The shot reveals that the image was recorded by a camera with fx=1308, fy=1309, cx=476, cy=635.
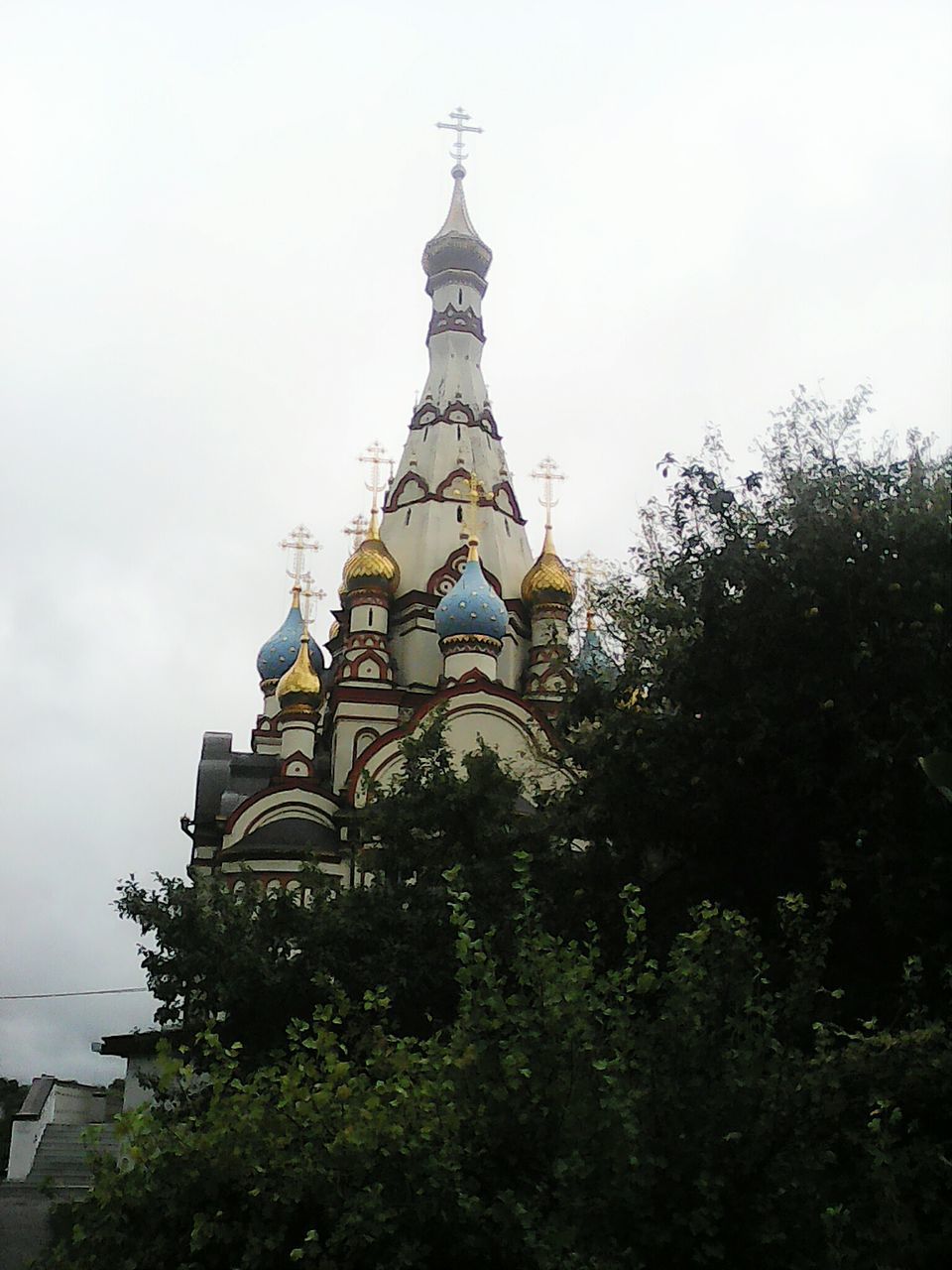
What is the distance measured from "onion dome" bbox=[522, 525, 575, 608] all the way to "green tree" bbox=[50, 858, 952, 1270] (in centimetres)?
2006

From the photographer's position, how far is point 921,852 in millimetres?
8727

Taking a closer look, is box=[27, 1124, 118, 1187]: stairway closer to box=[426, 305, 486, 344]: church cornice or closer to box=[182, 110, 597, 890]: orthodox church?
box=[182, 110, 597, 890]: orthodox church

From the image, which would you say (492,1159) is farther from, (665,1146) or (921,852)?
(921,852)

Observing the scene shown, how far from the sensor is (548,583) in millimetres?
26312

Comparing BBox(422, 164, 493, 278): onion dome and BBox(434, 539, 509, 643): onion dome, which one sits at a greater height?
BBox(422, 164, 493, 278): onion dome

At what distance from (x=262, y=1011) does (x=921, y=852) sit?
615cm

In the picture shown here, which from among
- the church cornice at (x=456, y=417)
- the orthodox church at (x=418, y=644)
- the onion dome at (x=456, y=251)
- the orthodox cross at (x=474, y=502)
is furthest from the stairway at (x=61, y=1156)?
the onion dome at (x=456, y=251)

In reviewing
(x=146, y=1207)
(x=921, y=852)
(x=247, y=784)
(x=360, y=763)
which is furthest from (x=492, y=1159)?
(x=247, y=784)

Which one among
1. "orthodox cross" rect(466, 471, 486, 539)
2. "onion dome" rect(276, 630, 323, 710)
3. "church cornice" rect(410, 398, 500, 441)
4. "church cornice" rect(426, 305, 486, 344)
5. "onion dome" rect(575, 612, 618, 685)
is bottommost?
"onion dome" rect(575, 612, 618, 685)

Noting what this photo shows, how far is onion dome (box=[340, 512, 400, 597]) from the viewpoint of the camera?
1005 inches

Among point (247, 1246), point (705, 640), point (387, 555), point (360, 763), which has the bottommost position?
point (247, 1246)

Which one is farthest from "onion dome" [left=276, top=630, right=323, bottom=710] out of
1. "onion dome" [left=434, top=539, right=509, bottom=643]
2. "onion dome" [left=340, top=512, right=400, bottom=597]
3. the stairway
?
the stairway

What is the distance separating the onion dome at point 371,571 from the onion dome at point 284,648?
12.0 feet

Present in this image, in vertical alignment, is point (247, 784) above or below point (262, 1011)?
above
